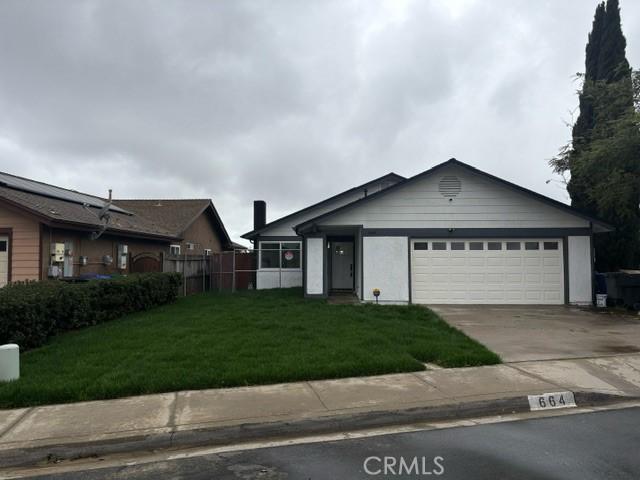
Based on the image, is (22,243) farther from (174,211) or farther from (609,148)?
(609,148)

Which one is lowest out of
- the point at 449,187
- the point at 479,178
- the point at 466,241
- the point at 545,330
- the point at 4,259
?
the point at 545,330

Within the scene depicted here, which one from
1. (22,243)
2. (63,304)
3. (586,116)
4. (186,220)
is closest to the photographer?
(63,304)

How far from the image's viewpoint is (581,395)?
6.05 metres

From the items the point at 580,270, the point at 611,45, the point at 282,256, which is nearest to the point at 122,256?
the point at 282,256

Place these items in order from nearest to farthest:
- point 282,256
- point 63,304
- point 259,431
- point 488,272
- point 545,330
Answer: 1. point 259,431
2. point 63,304
3. point 545,330
4. point 488,272
5. point 282,256

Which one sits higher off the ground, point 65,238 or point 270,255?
point 65,238

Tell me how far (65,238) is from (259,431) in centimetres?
1204

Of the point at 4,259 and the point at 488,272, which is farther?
the point at 488,272

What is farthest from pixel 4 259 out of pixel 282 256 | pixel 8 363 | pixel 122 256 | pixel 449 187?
pixel 449 187

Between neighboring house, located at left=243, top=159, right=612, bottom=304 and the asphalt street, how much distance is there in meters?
10.7

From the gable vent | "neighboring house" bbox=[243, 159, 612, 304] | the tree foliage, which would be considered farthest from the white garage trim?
the gable vent

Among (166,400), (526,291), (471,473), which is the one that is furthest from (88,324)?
(526,291)

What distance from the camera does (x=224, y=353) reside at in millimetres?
7848

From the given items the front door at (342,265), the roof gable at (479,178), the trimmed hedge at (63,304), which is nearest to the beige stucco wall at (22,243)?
the trimmed hedge at (63,304)
